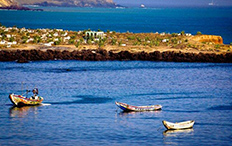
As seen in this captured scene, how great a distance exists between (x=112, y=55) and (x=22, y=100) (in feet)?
114

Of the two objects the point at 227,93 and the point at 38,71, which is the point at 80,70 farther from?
the point at 227,93

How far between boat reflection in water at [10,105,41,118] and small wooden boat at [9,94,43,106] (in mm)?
420

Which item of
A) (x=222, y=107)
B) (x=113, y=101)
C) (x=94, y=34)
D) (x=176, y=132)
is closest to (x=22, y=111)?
(x=113, y=101)

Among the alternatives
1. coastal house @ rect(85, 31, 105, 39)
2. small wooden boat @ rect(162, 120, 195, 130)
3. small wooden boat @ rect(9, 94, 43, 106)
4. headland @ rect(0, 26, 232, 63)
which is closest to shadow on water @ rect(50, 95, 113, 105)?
small wooden boat @ rect(9, 94, 43, 106)

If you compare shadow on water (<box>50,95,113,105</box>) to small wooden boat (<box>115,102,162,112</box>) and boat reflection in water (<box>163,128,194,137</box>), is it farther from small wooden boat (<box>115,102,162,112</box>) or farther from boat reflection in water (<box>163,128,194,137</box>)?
boat reflection in water (<box>163,128,194,137</box>)

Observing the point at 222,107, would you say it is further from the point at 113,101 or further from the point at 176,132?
the point at 113,101

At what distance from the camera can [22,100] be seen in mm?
56094

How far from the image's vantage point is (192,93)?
6359 cm

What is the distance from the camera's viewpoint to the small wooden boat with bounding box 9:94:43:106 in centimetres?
5569

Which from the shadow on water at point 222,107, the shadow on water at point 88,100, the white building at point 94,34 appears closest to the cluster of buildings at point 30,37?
the white building at point 94,34

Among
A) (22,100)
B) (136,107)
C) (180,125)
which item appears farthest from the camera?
(22,100)

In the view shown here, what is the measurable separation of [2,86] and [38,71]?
436 inches

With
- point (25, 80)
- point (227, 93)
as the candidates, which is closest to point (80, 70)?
point (25, 80)

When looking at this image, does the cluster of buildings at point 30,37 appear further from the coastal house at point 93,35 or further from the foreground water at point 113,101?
the foreground water at point 113,101
